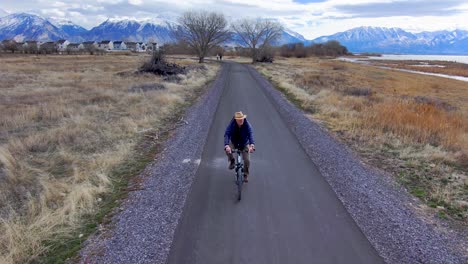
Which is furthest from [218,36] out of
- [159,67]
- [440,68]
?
[440,68]

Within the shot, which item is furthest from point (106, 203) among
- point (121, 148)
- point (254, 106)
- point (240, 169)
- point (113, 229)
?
point (254, 106)

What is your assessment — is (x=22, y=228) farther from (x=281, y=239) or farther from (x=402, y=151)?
(x=402, y=151)

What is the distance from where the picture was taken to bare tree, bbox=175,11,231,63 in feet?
211

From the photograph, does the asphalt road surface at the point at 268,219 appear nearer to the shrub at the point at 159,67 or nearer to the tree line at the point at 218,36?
the shrub at the point at 159,67

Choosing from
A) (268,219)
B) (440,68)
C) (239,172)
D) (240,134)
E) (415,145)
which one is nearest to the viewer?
(268,219)

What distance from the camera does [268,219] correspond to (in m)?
6.21

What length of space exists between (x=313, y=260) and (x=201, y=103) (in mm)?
15201

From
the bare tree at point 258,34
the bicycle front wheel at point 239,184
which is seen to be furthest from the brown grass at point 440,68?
the bicycle front wheel at point 239,184

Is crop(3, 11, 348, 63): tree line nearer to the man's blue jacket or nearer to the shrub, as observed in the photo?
the shrub

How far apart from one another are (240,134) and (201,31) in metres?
60.7

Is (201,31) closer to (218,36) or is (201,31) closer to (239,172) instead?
(218,36)

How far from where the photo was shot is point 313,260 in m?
4.96

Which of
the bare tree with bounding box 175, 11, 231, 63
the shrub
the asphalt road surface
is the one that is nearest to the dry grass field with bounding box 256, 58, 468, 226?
the asphalt road surface

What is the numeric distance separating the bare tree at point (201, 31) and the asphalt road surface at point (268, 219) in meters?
57.4
